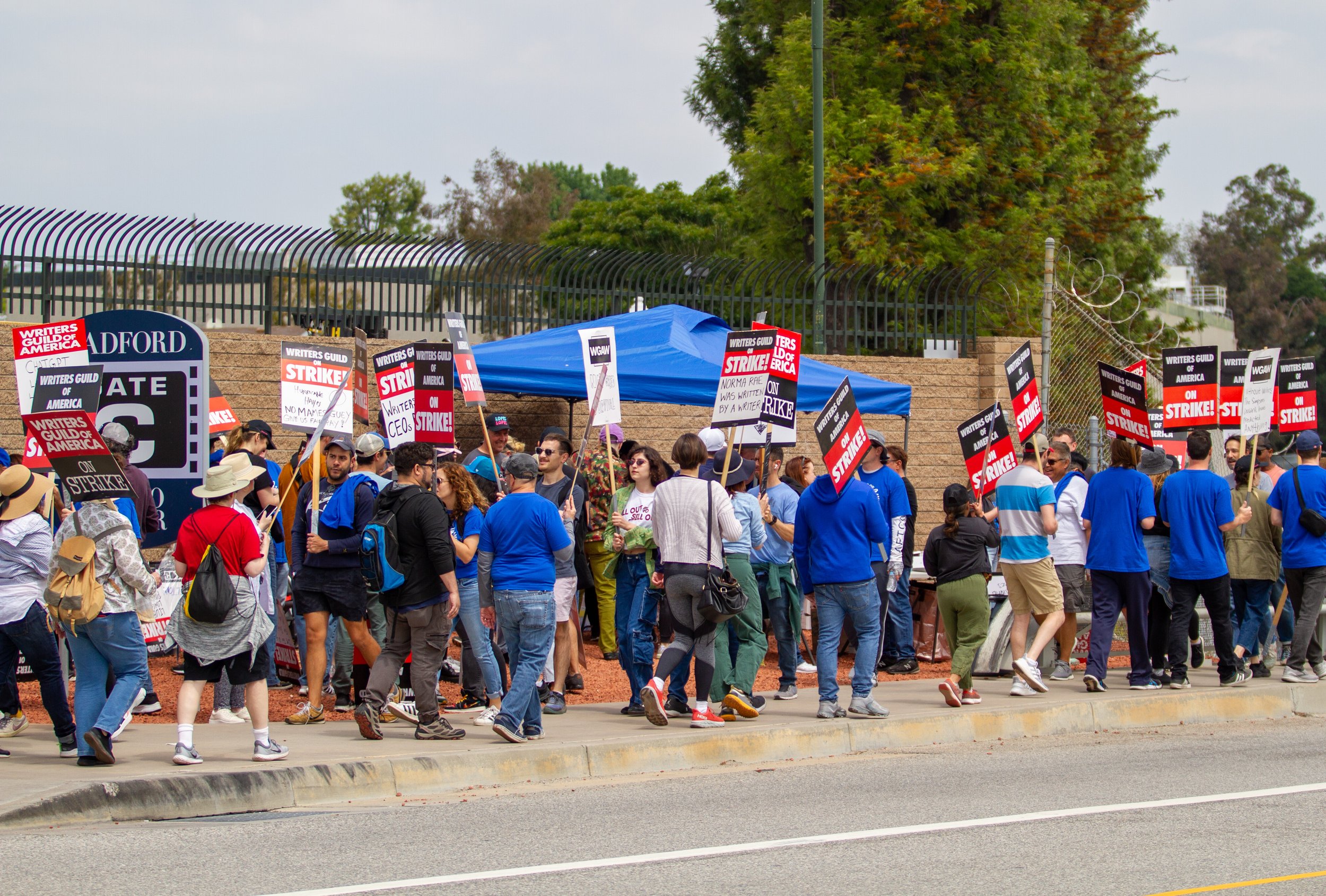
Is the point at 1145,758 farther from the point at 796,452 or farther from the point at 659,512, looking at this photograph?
the point at 796,452

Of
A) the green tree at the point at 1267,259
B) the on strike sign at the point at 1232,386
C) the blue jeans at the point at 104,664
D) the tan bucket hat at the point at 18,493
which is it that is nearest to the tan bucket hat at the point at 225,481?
the blue jeans at the point at 104,664

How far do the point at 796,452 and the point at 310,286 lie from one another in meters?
6.32

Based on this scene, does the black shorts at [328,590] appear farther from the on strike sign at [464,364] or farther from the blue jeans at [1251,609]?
the blue jeans at [1251,609]

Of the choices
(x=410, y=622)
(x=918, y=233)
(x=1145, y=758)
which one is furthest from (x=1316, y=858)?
(x=918, y=233)

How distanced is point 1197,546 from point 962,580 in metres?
2.08

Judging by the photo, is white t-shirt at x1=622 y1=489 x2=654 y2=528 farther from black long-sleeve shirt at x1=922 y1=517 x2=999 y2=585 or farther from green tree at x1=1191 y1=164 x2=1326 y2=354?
green tree at x1=1191 y1=164 x2=1326 y2=354

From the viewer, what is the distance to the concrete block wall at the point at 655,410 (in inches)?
579

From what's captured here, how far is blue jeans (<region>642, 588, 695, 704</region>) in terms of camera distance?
962 cm

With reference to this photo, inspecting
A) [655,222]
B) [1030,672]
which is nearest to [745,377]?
[1030,672]

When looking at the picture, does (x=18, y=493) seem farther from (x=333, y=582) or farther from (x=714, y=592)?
(x=714, y=592)

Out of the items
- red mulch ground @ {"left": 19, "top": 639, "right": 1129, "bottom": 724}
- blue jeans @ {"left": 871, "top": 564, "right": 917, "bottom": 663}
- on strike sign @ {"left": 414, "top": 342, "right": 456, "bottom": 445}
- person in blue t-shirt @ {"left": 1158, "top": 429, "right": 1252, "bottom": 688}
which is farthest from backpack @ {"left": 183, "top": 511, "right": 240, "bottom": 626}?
person in blue t-shirt @ {"left": 1158, "top": 429, "right": 1252, "bottom": 688}

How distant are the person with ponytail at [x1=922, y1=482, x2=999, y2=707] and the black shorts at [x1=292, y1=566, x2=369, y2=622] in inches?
167

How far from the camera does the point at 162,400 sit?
10055mm

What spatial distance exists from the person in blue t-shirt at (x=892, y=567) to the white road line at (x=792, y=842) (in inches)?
128
